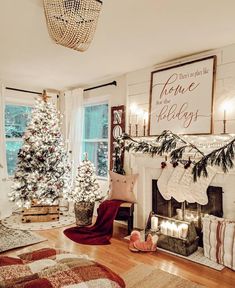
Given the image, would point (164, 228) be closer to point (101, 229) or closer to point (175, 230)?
point (175, 230)

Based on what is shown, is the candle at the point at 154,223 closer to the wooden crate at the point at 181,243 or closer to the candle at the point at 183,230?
the wooden crate at the point at 181,243

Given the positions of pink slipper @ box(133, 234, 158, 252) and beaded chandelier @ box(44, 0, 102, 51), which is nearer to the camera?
beaded chandelier @ box(44, 0, 102, 51)

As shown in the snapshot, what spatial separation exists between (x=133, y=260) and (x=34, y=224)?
197cm

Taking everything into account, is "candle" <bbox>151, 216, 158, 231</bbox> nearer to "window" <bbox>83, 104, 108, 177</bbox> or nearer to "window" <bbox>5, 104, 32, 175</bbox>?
"window" <bbox>83, 104, 108, 177</bbox>

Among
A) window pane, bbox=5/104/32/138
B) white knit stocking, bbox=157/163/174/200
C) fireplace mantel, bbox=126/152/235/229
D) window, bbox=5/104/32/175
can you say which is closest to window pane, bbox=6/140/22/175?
window, bbox=5/104/32/175

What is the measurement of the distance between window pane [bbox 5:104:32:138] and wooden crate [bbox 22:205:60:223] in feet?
5.13

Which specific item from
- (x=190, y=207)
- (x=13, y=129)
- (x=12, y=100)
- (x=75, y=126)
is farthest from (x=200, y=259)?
(x=12, y=100)

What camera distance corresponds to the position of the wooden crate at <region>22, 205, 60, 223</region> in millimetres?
4387

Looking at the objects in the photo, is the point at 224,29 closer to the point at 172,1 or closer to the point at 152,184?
the point at 172,1

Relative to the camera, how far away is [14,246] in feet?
10.8

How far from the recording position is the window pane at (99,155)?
493 cm

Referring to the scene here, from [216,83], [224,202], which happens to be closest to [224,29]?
[216,83]

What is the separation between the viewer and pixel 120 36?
2.98 metres

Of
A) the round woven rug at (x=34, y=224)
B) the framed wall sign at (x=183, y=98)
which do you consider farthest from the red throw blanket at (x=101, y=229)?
the framed wall sign at (x=183, y=98)
